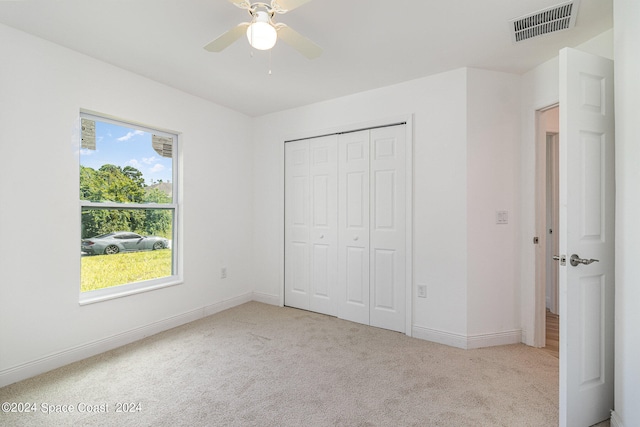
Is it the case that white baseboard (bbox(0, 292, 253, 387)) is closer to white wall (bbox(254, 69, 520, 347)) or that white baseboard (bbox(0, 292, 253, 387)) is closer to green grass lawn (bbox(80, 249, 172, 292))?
green grass lawn (bbox(80, 249, 172, 292))

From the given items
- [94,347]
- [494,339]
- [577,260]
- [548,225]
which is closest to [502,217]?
[494,339]

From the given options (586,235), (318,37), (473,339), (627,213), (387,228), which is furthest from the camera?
(387,228)

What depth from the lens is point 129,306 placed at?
2.80 metres

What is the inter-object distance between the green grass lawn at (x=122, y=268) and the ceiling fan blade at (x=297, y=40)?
2.49 metres

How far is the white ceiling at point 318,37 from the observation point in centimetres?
187

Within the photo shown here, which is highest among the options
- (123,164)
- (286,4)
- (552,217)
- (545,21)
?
(545,21)

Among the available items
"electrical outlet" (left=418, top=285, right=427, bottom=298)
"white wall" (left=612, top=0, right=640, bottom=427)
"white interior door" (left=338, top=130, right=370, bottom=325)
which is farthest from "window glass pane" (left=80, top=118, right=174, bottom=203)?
"white wall" (left=612, top=0, right=640, bottom=427)

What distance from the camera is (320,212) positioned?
3576 millimetres

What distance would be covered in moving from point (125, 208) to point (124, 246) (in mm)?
373

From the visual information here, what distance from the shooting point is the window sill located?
8.39 feet

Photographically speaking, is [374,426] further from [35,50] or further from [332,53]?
[35,50]

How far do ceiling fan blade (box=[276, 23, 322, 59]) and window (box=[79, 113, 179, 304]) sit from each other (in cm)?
203

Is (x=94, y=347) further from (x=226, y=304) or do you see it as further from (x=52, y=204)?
(x=226, y=304)

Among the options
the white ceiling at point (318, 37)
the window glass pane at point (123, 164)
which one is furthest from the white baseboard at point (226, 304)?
the white ceiling at point (318, 37)
